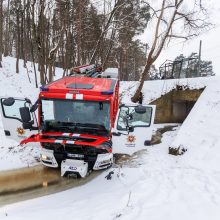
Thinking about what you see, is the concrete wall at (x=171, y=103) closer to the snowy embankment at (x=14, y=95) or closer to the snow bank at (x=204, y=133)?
the snow bank at (x=204, y=133)

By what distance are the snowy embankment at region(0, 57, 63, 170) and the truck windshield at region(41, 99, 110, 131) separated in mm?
2728

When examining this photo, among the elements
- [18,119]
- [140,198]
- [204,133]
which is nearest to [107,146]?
[140,198]

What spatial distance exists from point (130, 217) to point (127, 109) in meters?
3.69

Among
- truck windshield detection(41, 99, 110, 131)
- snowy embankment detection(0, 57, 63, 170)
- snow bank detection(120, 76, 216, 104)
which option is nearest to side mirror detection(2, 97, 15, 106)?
truck windshield detection(41, 99, 110, 131)

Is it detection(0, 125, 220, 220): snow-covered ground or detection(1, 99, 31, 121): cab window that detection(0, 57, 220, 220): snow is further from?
detection(1, 99, 31, 121): cab window

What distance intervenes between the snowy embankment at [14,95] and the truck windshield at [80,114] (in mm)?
2728

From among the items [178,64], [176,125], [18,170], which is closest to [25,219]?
[18,170]

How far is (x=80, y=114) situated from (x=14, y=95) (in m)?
14.6

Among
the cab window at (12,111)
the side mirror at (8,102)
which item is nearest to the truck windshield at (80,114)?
the side mirror at (8,102)

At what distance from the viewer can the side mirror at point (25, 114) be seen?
8.95 metres

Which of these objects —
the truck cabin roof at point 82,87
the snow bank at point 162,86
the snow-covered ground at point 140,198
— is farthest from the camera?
the snow bank at point 162,86

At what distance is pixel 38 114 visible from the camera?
8961mm

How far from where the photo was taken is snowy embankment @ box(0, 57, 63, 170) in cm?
1057

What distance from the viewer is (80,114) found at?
8.75 metres
